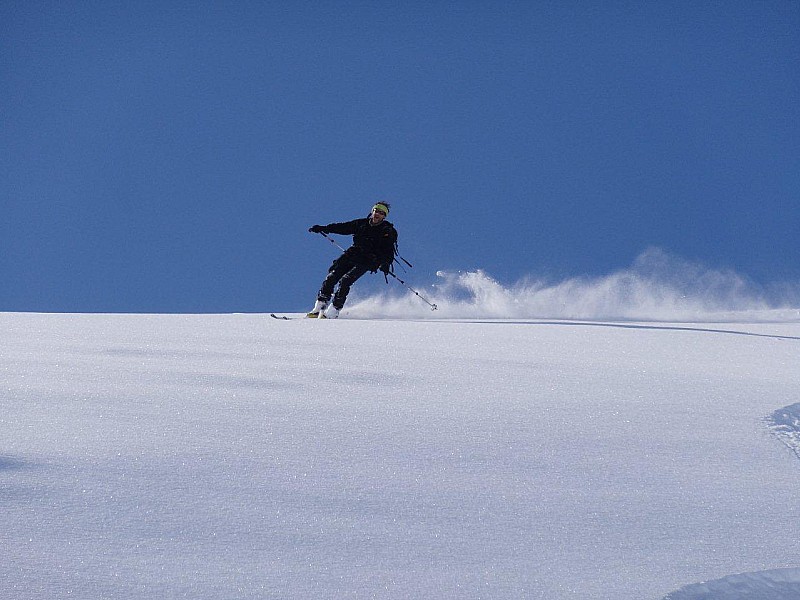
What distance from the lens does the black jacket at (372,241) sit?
10.4m

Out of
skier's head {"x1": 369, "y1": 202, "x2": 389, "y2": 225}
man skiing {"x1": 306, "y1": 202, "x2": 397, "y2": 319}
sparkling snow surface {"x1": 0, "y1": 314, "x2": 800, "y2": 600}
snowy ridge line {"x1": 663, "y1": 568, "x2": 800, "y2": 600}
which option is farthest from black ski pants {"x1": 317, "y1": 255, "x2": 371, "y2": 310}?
snowy ridge line {"x1": 663, "y1": 568, "x2": 800, "y2": 600}

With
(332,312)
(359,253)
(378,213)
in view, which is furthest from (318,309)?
(378,213)

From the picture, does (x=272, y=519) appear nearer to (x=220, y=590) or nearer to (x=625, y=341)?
→ (x=220, y=590)

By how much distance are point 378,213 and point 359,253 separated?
674 millimetres

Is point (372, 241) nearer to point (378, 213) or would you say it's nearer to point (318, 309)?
point (378, 213)

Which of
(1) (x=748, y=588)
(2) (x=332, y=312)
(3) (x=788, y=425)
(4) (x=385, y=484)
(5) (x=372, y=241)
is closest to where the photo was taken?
(1) (x=748, y=588)

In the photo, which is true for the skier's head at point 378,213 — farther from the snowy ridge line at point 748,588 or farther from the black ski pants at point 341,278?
the snowy ridge line at point 748,588

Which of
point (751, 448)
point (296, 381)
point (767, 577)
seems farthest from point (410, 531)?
point (296, 381)

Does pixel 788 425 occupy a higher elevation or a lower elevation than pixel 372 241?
lower

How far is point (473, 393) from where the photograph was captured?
3.07m

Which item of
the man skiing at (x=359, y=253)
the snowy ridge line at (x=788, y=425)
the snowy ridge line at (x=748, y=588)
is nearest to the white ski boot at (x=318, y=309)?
the man skiing at (x=359, y=253)

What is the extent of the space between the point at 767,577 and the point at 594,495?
18.3 inches

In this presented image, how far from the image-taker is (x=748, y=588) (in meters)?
1.56

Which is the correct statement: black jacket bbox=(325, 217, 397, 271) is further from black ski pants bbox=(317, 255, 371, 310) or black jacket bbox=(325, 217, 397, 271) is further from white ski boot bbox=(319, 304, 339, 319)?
white ski boot bbox=(319, 304, 339, 319)
